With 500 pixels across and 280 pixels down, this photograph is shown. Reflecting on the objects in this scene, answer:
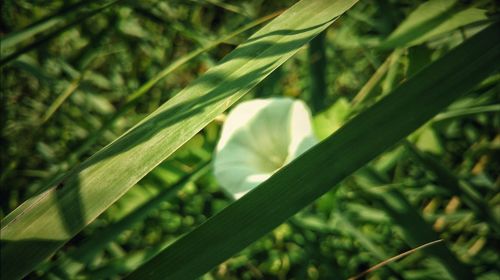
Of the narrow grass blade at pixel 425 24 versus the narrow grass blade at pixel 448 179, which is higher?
the narrow grass blade at pixel 425 24

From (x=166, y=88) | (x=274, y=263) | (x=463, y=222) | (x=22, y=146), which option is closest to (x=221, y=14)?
(x=166, y=88)

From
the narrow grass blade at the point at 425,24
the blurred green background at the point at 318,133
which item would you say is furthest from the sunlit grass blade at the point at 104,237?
the narrow grass blade at the point at 425,24

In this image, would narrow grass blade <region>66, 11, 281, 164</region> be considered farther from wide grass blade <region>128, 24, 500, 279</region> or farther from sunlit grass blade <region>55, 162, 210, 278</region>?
wide grass blade <region>128, 24, 500, 279</region>

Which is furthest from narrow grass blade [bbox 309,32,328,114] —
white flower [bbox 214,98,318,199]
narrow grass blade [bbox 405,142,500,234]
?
narrow grass blade [bbox 405,142,500,234]

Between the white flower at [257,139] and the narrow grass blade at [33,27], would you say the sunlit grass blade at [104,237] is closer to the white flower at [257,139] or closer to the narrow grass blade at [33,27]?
the white flower at [257,139]

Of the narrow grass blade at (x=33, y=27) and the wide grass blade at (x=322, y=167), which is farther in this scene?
the narrow grass blade at (x=33, y=27)

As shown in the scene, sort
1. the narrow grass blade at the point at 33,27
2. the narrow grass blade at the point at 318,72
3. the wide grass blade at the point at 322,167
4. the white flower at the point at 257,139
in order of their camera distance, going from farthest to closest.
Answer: the narrow grass blade at the point at 318,72, the white flower at the point at 257,139, the narrow grass blade at the point at 33,27, the wide grass blade at the point at 322,167

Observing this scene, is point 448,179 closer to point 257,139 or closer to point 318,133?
point 318,133

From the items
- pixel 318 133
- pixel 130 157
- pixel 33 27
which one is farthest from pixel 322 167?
pixel 33 27
